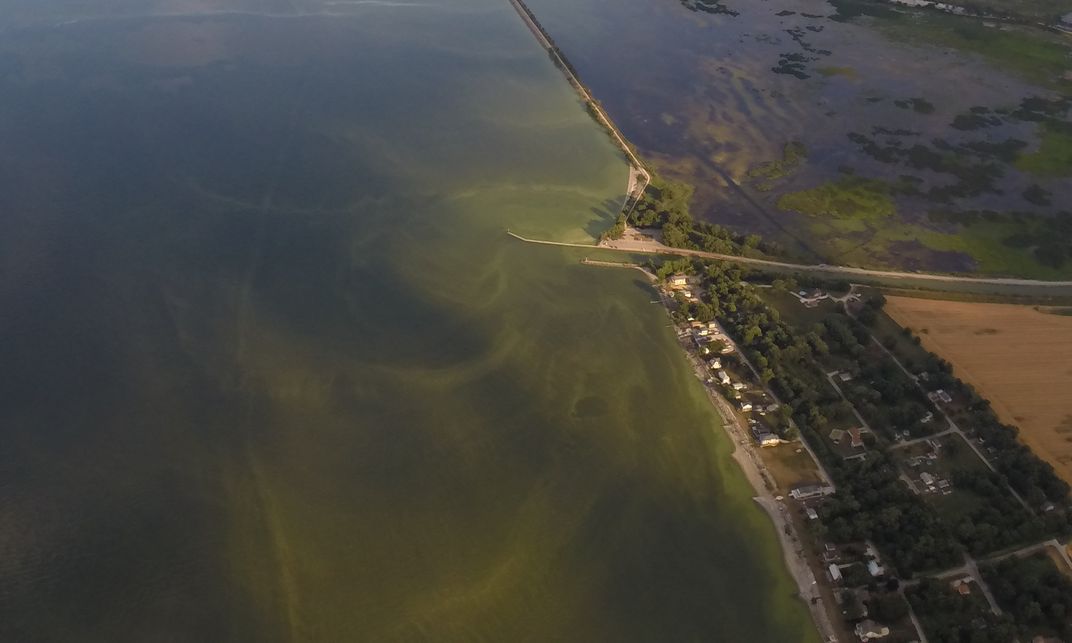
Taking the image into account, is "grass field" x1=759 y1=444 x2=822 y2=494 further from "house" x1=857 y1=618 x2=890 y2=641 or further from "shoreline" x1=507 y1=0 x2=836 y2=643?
"house" x1=857 y1=618 x2=890 y2=641

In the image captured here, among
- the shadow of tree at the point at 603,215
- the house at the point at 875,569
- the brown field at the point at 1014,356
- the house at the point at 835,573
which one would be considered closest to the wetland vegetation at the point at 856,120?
the brown field at the point at 1014,356

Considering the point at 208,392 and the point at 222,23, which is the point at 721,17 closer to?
the point at 222,23

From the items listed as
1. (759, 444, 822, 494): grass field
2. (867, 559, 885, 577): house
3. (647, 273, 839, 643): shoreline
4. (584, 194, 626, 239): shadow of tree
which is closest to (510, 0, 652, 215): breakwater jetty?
(584, 194, 626, 239): shadow of tree

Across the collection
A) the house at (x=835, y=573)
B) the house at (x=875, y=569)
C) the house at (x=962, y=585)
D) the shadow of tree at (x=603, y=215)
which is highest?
the shadow of tree at (x=603, y=215)

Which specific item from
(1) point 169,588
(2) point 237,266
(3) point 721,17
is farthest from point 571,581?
(3) point 721,17

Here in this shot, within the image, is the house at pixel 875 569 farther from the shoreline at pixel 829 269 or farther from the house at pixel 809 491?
the shoreline at pixel 829 269

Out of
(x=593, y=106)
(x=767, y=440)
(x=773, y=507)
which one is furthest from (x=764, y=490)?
(x=593, y=106)
